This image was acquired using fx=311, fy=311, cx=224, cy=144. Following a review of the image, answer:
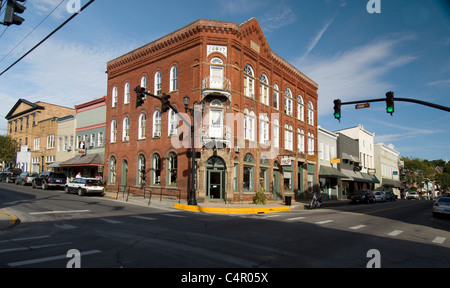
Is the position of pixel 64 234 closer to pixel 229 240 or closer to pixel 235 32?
pixel 229 240

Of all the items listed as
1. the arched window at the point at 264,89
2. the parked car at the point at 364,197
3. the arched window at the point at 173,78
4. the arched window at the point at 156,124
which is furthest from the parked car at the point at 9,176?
the parked car at the point at 364,197

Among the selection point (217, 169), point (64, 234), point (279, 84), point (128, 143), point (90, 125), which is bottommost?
point (64, 234)

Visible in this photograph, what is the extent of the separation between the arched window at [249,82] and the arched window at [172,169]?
26.4ft

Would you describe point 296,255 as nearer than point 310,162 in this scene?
Yes

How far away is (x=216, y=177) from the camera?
78.2 feet

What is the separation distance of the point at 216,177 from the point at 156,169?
6.02 metres

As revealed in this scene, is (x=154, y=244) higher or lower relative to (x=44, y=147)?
lower

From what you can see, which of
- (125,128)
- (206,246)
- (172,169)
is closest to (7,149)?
(125,128)

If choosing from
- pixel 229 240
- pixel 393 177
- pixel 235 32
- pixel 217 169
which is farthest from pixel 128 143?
pixel 393 177

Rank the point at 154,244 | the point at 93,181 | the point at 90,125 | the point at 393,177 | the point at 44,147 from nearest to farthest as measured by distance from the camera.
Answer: the point at 154,244
the point at 93,181
the point at 90,125
the point at 44,147
the point at 393,177

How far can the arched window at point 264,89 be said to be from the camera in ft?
94.5

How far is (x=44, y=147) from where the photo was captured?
4353 cm

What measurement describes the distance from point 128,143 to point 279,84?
15994 mm

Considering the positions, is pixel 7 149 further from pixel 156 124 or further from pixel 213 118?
pixel 213 118
